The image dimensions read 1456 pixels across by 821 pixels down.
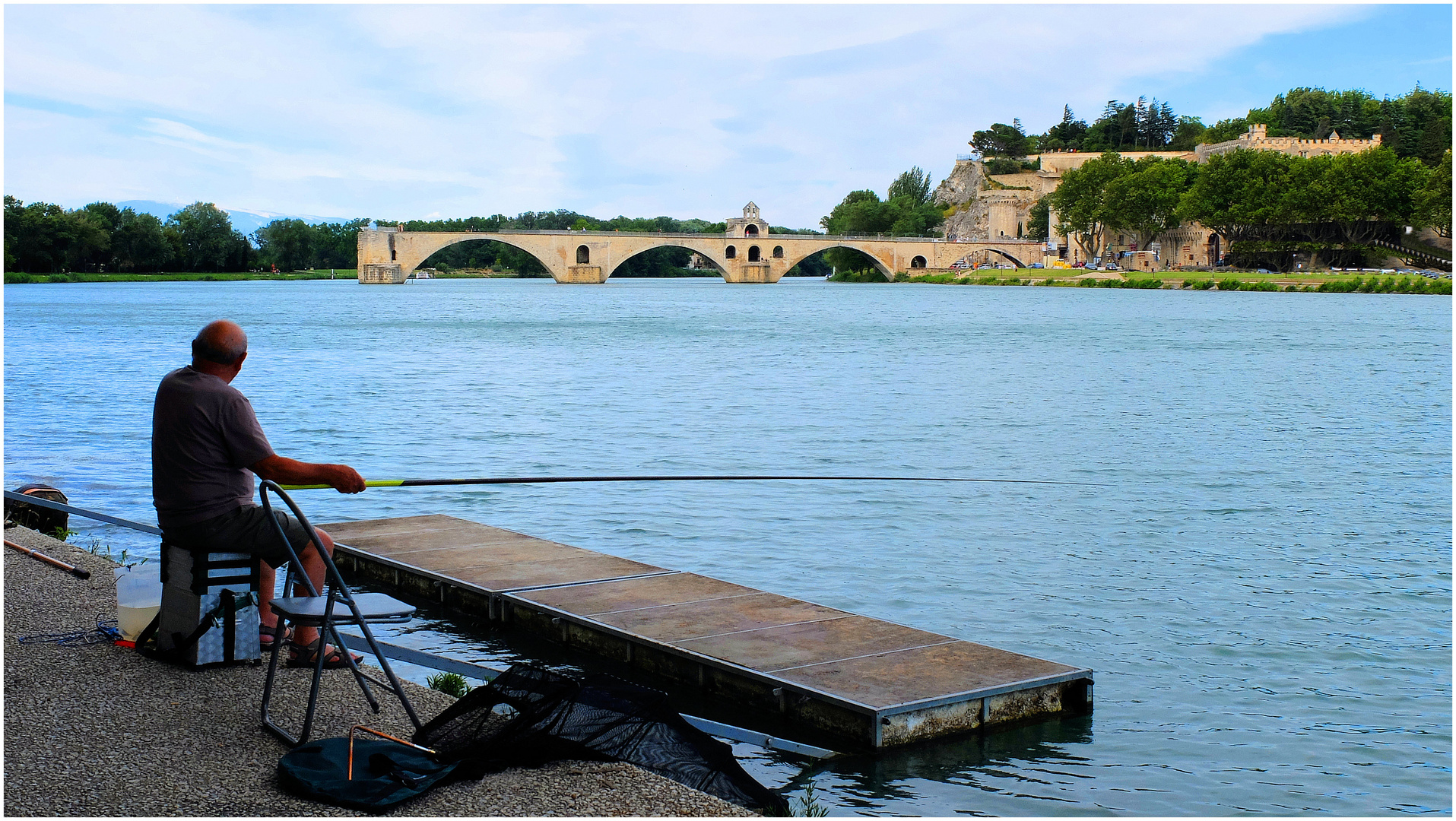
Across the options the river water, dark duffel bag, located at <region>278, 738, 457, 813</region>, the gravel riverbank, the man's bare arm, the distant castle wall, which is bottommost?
the river water

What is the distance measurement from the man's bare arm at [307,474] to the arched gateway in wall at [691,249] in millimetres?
80864

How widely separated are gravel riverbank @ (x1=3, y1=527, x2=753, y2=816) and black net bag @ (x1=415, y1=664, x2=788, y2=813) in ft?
0.21

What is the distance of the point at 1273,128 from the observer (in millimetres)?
107125

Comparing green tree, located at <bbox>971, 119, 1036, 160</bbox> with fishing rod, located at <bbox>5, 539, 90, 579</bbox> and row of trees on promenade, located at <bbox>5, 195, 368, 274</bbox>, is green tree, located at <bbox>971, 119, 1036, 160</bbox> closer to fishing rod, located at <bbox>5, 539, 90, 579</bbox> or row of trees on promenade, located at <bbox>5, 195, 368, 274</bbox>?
row of trees on promenade, located at <bbox>5, 195, 368, 274</bbox>

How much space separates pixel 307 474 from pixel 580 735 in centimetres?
115

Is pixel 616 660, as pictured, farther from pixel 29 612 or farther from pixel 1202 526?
pixel 1202 526

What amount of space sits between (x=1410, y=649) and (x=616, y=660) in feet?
13.4

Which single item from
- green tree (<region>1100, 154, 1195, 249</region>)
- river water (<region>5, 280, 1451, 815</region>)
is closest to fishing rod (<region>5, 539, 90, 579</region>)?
river water (<region>5, 280, 1451, 815</region>)

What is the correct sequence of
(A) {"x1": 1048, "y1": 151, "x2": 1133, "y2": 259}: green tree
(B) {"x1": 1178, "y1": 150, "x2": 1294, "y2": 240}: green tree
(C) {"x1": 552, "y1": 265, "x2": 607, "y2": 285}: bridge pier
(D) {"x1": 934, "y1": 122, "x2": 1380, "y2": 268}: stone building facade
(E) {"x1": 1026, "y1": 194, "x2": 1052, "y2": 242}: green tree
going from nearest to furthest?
(B) {"x1": 1178, "y1": 150, "x2": 1294, "y2": 240}: green tree → (A) {"x1": 1048, "y1": 151, "x2": 1133, "y2": 259}: green tree → (D) {"x1": 934, "y1": 122, "x2": 1380, "y2": 268}: stone building facade → (C) {"x1": 552, "y1": 265, "x2": 607, "y2": 285}: bridge pier → (E) {"x1": 1026, "y1": 194, "x2": 1052, "y2": 242}: green tree

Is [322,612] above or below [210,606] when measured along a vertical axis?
above

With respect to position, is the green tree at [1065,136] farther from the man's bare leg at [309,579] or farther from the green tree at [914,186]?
the man's bare leg at [309,579]

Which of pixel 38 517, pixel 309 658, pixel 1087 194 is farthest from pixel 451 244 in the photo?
pixel 309 658

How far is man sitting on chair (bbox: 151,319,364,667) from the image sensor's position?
13.4ft

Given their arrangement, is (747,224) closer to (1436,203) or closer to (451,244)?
(451,244)
